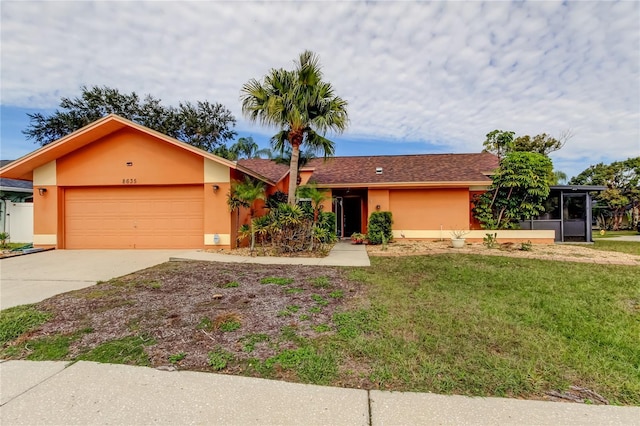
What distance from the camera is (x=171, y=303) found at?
16.2 feet

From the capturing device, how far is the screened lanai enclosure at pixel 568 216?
46.4 feet

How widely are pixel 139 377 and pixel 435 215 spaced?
13581mm

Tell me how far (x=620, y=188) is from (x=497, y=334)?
30685 mm

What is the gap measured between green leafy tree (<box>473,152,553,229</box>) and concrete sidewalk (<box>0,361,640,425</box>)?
496 inches

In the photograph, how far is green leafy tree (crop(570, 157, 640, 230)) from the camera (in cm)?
2342

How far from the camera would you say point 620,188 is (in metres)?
24.6

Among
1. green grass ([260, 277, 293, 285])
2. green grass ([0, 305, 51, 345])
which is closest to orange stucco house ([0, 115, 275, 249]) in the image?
green grass ([260, 277, 293, 285])

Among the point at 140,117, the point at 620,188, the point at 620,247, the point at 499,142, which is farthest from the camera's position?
the point at 620,188

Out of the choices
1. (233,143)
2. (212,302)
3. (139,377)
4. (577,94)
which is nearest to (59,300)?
(212,302)

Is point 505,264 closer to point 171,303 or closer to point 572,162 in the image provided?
point 171,303

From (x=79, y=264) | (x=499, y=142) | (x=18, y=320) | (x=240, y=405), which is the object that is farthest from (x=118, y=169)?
(x=499, y=142)

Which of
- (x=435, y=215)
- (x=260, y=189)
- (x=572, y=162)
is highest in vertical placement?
(x=572, y=162)

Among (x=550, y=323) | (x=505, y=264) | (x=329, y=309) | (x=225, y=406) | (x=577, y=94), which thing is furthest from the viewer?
(x=577, y=94)

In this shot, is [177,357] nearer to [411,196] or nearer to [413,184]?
[413,184]
